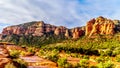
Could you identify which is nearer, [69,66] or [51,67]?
[51,67]

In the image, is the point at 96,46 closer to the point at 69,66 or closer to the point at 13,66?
the point at 69,66

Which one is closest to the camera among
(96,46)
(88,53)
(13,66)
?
(13,66)

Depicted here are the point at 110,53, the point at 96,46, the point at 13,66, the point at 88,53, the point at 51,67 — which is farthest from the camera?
the point at 96,46

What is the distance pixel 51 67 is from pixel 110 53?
72798mm

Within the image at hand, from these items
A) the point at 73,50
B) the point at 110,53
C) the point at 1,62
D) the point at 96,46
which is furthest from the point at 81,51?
the point at 1,62

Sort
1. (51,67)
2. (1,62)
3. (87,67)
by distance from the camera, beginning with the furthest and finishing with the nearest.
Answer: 1. (87,67)
2. (51,67)
3. (1,62)

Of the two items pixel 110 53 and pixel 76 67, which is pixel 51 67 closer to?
pixel 76 67

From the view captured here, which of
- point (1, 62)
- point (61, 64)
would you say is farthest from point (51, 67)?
point (1, 62)

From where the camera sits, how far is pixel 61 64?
45.6 m

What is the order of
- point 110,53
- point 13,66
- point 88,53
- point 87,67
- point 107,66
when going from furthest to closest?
point 88,53 < point 110,53 < point 87,67 < point 107,66 < point 13,66

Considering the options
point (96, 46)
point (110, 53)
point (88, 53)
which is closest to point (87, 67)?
point (110, 53)

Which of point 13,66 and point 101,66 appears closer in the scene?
point 13,66

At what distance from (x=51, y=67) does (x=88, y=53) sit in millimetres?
82502

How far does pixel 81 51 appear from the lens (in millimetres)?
126438
